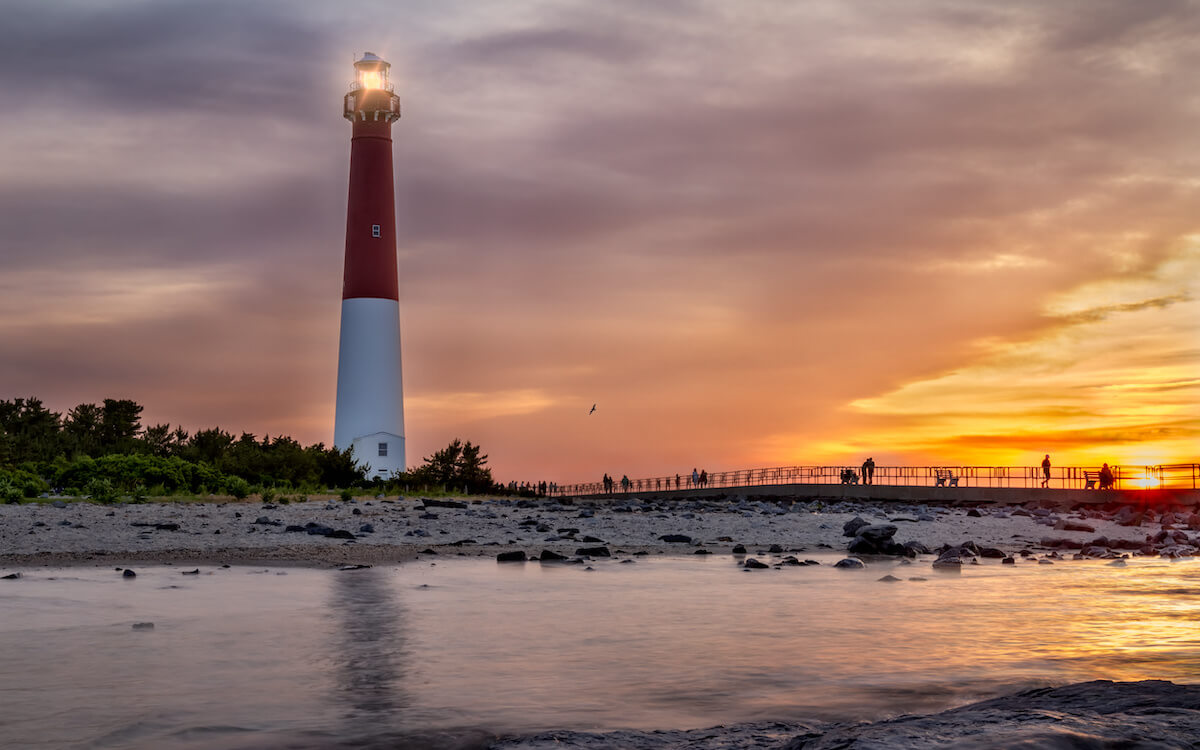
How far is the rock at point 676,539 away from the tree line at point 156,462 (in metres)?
13.8

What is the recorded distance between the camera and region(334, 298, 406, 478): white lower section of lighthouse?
4600 cm

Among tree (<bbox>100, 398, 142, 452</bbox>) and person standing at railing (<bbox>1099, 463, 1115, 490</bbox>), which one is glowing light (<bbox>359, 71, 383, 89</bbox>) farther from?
person standing at railing (<bbox>1099, 463, 1115, 490</bbox>)

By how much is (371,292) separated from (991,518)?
27838 mm

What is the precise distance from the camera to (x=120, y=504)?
24766 millimetres

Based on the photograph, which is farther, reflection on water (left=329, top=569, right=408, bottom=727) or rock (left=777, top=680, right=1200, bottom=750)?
reflection on water (left=329, top=569, right=408, bottom=727)

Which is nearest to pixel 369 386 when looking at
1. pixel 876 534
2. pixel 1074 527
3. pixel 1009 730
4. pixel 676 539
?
pixel 676 539

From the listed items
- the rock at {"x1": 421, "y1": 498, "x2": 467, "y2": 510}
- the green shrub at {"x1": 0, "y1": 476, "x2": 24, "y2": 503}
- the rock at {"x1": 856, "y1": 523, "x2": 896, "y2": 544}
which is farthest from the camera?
the rock at {"x1": 421, "y1": 498, "x2": 467, "y2": 510}

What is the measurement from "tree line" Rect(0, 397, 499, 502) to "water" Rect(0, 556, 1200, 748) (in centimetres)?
1720

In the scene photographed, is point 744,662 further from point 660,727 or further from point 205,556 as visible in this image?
point 205,556

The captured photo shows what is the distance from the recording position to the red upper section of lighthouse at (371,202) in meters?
46.6

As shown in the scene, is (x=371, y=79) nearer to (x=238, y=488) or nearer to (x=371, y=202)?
(x=371, y=202)

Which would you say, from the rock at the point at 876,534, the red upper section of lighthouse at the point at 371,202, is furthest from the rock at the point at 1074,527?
the red upper section of lighthouse at the point at 371,202

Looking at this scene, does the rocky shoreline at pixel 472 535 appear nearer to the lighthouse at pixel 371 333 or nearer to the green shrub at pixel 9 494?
the green shrub at pixel 9 494

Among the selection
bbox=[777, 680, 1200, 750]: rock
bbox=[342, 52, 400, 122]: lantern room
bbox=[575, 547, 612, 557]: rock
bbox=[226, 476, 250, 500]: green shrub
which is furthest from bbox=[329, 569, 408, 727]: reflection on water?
bbox=[342, 52, 400, 122]: lantern room
